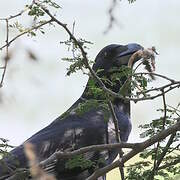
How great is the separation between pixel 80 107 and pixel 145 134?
0.36 metres

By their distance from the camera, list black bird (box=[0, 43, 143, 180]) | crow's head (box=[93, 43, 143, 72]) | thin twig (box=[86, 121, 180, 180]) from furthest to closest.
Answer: crow's head (box=[93, 43, 143, 72])
black bird (box=[0, 43, 143, 180])
thin twig (box=[86, 121, 180, 180])

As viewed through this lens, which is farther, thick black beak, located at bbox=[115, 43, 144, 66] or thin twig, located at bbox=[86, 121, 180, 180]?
thick black beak, located at bbox=[115, 43, 144, 66]

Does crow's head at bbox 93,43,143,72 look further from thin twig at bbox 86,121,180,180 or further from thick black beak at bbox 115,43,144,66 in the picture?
thin twig at bbox 86,121,180,180

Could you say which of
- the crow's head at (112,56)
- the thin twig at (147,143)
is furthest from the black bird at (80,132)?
the thin twig at (147,143)

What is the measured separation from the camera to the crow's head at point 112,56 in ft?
15.4

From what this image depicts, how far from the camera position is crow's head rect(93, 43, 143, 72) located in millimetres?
4707

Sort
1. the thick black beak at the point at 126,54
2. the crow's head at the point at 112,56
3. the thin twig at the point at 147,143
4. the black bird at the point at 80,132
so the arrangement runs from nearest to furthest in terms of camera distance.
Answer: the thin twig at the point at 147,143, the black bird at the point at 80,132, the thick black beak at the point at 126,54, the crow's head at the point at 112,56

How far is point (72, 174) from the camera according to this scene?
360 cm

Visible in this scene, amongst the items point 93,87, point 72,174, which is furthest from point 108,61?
point 93,87

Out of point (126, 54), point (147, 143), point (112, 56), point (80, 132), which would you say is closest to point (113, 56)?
point (112, 56)

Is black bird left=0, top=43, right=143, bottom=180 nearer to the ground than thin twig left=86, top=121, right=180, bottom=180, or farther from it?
farther from it

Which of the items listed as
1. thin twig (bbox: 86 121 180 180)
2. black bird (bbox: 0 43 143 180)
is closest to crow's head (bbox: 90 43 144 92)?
black bird (bbox: 0 43 143 180)

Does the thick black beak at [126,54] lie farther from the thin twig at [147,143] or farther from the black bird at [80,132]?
the thin twig at [147,143]

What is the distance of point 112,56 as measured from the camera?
16.2 feet
